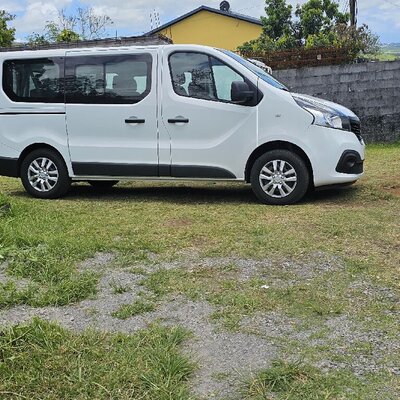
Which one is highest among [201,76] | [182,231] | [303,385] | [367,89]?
[367,89]

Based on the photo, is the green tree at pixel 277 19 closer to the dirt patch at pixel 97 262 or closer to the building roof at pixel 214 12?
the building roof at pixel 214 12

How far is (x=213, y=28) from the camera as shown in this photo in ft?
115

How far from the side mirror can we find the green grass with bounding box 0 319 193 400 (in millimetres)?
3909

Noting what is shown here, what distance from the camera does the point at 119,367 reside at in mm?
2684

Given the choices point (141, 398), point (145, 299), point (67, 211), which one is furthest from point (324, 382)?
point (67, 211)

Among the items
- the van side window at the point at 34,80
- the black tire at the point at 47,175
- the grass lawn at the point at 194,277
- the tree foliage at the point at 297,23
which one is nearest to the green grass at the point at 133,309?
the grass lawn at the point at 194,277

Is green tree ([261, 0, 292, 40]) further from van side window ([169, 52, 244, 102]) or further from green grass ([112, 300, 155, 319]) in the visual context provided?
green grass ([112, 300, 155, 319])

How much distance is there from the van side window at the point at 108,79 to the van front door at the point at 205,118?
319 mm

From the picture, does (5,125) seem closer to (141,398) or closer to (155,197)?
(155,197)

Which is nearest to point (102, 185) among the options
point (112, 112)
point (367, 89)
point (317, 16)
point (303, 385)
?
point (112, 112)

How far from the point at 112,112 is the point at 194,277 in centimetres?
356

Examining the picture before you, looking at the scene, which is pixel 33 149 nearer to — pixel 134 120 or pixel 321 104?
pixel 134 120

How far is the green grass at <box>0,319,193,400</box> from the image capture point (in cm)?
252

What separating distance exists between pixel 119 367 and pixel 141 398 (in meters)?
0.26
